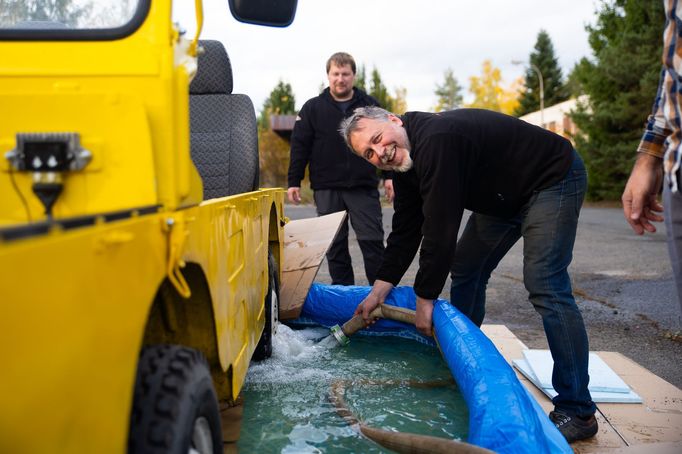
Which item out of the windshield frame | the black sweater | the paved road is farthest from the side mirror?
the paved road

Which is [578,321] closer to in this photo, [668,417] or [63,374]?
[668,417]

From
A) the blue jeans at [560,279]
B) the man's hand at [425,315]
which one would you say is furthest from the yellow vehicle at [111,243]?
the blue jeans at [560,279]

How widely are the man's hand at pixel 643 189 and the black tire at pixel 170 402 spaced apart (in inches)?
48.5

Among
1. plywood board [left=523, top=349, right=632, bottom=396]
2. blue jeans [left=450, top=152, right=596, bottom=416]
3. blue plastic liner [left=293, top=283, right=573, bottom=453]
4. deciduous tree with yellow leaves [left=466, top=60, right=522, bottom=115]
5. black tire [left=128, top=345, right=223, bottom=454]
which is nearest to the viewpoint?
black tire [left=128, top=345, right=223, bottom=454]

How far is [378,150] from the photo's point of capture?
3221 millimetres

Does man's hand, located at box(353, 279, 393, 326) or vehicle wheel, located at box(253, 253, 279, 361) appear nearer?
vehicle wheel, located at box(253, 253, 279, 361)

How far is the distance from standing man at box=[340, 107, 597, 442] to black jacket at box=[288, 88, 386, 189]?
1.97 m

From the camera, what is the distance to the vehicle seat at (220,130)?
3734mm

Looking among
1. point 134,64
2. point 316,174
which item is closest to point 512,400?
point 134,64

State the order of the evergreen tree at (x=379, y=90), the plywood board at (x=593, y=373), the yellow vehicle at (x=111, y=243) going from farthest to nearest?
the evergreen tree at (x=379, y=90) → the plywood board at (x=593, y=373) → the yellow vehicle at (x=111, y=243)

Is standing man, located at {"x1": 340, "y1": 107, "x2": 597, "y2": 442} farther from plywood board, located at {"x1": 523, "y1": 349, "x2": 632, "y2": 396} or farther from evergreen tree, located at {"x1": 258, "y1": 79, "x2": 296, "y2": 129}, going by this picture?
evergreen tree, located at {"x1": 258, "y1": 79, "x2": 296, "y2": 129}

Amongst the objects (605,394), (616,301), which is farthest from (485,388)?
(616,301)

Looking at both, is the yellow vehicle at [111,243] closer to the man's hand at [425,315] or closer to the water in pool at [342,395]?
the water in pool at [342,395]

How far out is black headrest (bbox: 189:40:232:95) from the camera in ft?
12.8
